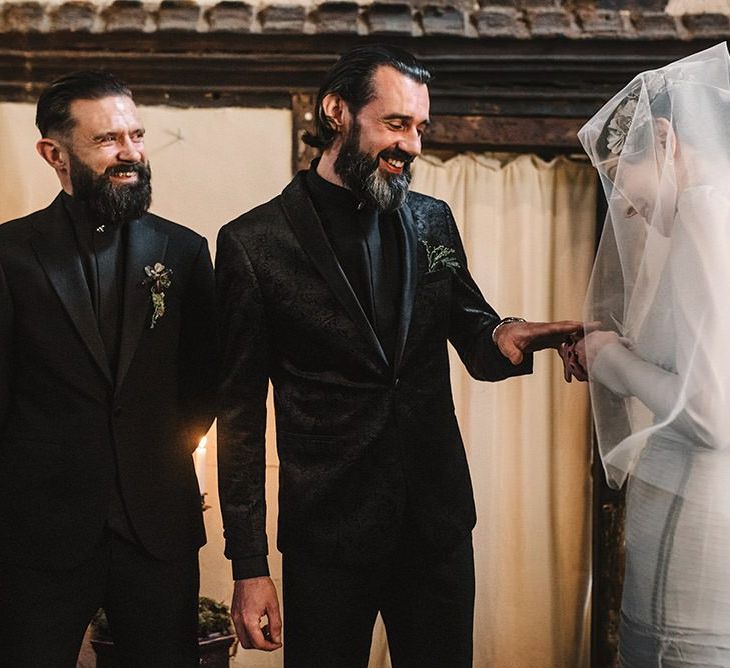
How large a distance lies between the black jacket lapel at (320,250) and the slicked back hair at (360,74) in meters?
0.18

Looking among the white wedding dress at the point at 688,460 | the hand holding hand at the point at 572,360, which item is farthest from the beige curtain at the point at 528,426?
the white wedding dress at the point at 688,460

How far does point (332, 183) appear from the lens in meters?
2.41

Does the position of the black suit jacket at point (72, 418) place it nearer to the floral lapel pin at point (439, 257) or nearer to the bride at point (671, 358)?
the floral lapel pin at point (439, 257)

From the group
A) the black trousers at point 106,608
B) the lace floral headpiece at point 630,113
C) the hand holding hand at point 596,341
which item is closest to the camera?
the lace floral headpiece at point 630,113

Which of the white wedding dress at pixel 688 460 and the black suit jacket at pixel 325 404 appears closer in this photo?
the white wedding dress at pixel 688 460

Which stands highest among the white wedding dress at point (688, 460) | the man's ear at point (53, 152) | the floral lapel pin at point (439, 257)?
the man's ear at point (53, 152)

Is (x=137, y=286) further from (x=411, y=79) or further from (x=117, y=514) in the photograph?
(x=411, y=79)

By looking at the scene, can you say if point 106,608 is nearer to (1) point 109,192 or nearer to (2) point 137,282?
(2) point 137,282

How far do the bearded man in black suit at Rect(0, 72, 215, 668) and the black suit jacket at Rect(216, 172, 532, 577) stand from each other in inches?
8.5

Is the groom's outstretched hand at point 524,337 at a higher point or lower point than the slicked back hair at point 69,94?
lower

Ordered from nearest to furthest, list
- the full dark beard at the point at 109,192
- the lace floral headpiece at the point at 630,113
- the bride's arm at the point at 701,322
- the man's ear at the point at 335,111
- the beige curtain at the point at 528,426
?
the bride's arm at the point at 701,322, the lace floral headpiece at the point at 630,113, the man's ear at the point at 335,111, the full dark beard at the point at 109,192, the beige curtain at the point at 528,426

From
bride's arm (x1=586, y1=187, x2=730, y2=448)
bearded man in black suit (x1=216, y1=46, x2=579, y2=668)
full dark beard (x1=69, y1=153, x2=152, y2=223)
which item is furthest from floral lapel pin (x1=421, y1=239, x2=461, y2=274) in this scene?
full dark beard (x1=69, y1=153, x2=152, y2=223)

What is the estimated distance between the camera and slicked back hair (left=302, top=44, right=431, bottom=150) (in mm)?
2369

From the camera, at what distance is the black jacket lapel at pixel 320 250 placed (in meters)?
2.25
